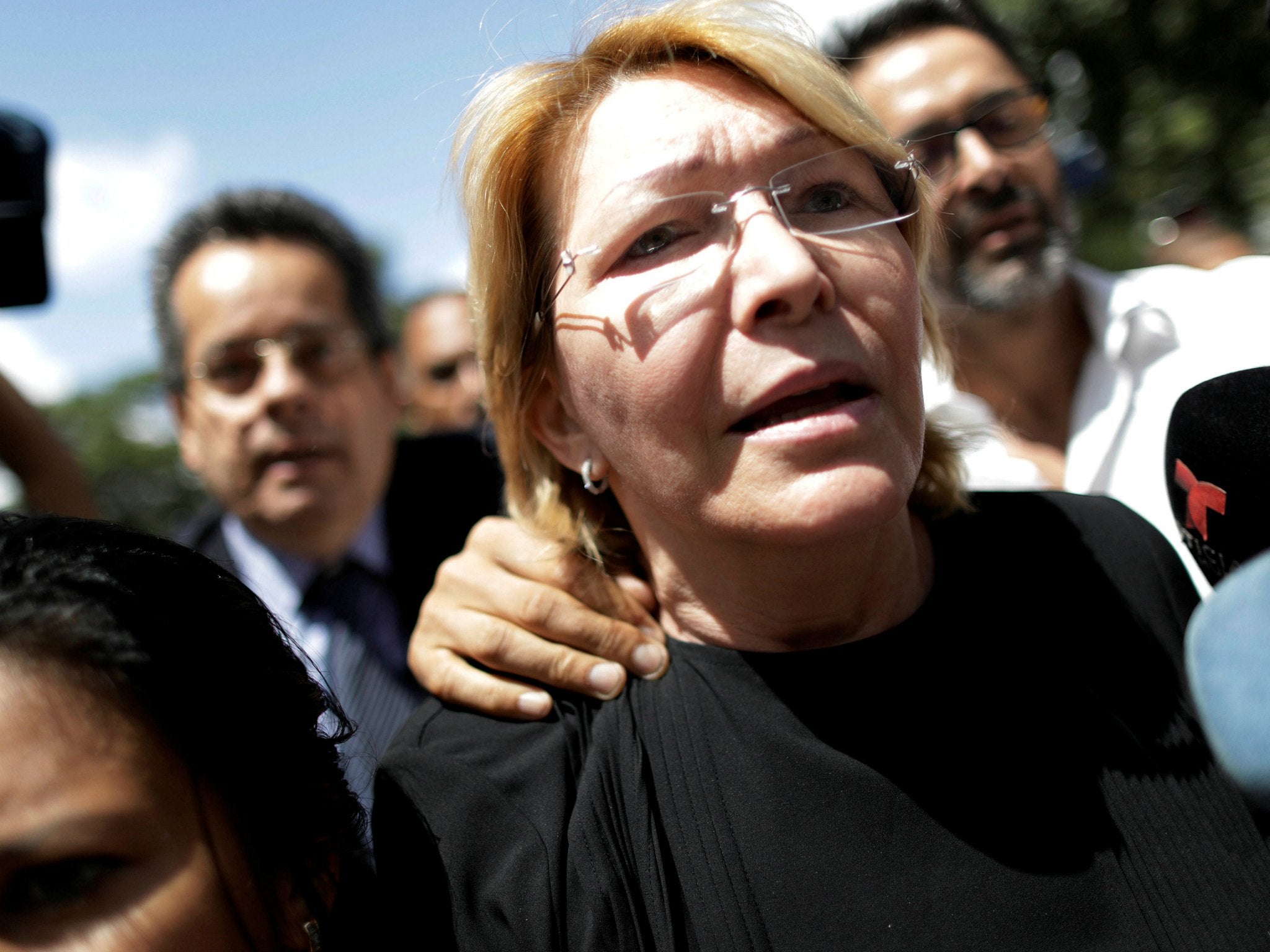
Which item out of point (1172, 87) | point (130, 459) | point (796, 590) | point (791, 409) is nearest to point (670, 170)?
point (791, 409)

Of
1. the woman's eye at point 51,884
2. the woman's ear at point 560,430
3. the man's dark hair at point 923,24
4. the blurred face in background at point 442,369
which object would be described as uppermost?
the man's dark hair at point 923,24

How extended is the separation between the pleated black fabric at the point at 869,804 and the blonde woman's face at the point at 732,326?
305mm

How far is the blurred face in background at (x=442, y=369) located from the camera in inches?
238

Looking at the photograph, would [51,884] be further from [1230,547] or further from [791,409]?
[1230,547]

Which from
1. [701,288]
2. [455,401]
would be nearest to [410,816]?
[701,288]

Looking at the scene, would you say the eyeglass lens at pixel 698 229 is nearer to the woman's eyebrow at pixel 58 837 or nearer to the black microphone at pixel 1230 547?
the black microphone at pixel 1230 547

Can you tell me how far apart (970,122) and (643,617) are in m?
2.05

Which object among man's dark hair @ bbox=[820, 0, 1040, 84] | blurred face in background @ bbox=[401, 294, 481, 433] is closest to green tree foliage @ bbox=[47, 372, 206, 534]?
blurred face in background @ bbox=[401, 294, 481, 433]

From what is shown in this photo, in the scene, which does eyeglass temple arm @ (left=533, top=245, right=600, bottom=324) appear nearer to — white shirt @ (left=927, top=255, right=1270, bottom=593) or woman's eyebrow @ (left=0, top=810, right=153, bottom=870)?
woman's eyebrow @ (left=0, top=810, right=153, bottom=870)

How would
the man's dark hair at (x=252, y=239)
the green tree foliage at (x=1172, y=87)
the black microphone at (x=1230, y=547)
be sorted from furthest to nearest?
the green tree foliage at (x=1172, y=87) → the man's dark hair at (x=252, y=239) → the black microphone at (x=1230, y=547)

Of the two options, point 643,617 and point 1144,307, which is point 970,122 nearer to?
point 1144,307

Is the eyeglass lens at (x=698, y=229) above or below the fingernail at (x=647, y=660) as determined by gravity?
above

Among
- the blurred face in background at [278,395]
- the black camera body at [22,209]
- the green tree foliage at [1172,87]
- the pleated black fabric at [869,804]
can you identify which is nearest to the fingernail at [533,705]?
the pleated black fabric at [869,804]

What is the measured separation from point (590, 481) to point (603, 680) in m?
0.35
